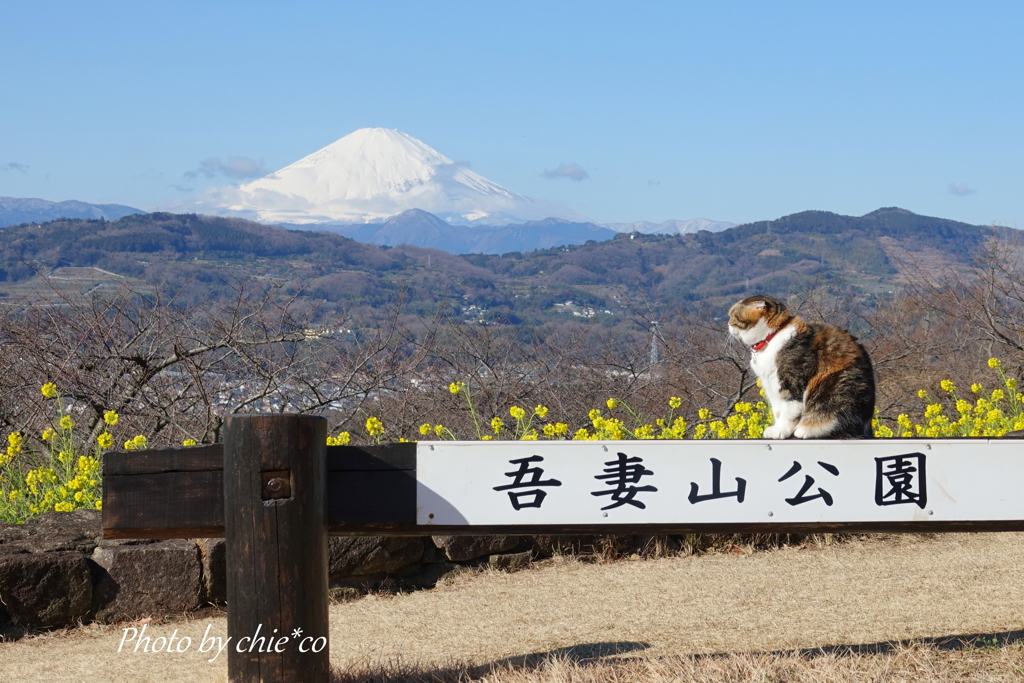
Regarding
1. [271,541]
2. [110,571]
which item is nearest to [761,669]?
[271,541]

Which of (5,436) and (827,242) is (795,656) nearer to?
(5,436)

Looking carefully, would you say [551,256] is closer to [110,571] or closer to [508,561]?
[508,561]

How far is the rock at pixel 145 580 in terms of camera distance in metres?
4.84

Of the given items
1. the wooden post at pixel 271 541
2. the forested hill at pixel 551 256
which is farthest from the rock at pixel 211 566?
the forested hill at pixel 551 256

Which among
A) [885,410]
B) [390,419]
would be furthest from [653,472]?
[885,410]

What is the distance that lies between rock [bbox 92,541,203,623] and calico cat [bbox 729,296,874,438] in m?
3.03

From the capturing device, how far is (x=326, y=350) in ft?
31.7

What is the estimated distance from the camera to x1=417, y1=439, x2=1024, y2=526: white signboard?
2844 mm

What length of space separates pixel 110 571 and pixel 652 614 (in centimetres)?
276

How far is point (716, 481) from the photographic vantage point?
2.86m

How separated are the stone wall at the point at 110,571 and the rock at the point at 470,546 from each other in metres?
0.28

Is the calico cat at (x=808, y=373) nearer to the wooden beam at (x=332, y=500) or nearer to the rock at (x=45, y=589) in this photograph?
the wooden beam at (x=332, y=500)

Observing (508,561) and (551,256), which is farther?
(551,256)

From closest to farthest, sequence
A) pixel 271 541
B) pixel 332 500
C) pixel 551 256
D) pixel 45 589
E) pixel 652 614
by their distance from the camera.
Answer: pixel 271 541 → pixel 332 500 → pixel 652 614 → pixel 45 589 → pixel 551 256
